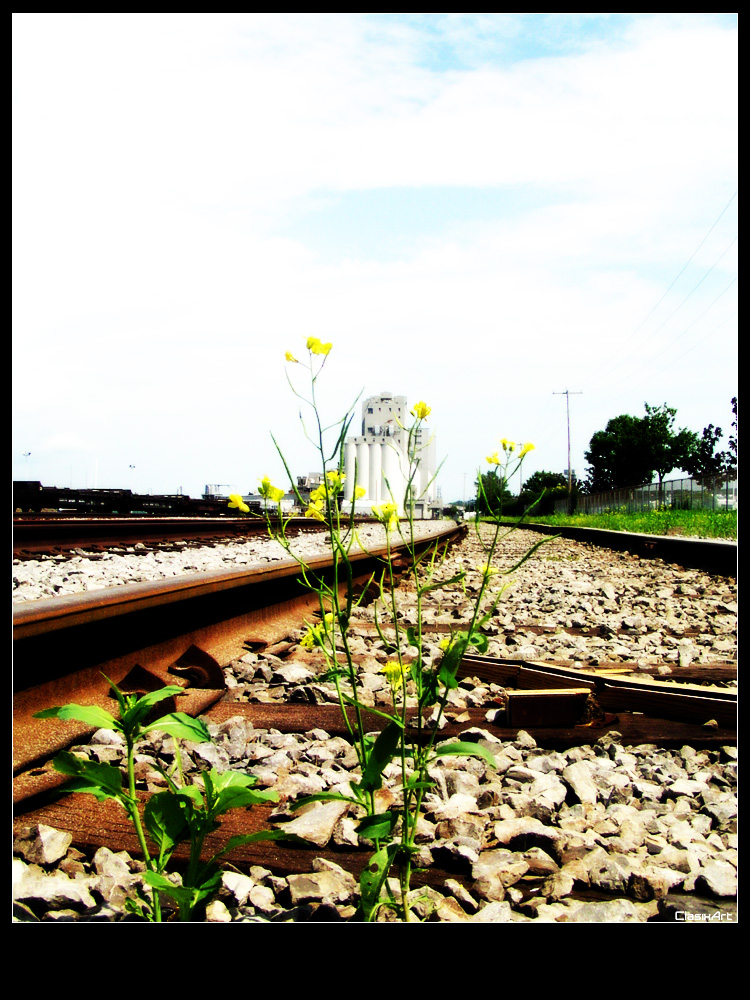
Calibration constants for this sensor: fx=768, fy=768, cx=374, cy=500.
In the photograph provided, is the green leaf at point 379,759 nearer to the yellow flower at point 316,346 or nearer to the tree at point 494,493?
the tree at point 494,493

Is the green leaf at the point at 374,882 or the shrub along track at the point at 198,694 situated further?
the shrub along track at the point at 198,694

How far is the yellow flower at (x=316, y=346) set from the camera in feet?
4.33

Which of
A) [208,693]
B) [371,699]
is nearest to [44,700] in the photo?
[208,693]

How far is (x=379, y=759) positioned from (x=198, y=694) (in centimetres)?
155

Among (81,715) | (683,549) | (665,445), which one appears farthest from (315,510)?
(665,445)

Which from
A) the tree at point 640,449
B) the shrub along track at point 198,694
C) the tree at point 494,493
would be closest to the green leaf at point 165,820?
the shrub along track at point 198,694

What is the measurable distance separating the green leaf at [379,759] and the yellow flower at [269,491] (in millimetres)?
455

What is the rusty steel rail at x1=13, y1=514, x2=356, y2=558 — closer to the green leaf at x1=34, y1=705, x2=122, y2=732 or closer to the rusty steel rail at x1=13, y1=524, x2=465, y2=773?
the rusty steel rail at x1=13, y1=524, x2=465, y2=773

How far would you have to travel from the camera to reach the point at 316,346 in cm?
132

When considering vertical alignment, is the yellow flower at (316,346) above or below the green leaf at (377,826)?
above

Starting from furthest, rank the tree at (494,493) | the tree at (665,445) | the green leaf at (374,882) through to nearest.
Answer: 1. the tree at (665,445)
2. the tree at (494,493)
3. the green leaf at (374,882)
